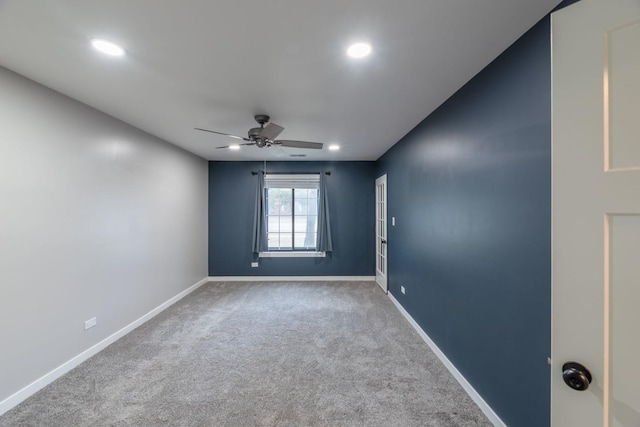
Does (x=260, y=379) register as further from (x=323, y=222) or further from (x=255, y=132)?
(x=323, y=222)

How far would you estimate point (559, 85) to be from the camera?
0.82 metres

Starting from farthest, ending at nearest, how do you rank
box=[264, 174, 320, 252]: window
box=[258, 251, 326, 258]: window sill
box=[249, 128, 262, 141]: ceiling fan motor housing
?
box=[264, 174, 320, 252]: window, box=[258, 251, 326, 258]: window sill, box=[249, 128, 262, 141]: ceiling fan motor housing

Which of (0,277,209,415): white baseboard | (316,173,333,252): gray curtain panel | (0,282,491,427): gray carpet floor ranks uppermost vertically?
(316,173,333,252): gray curtain panel

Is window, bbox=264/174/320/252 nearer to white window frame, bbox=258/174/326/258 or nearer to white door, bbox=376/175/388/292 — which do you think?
white window frame, bbox=258/174/326/258

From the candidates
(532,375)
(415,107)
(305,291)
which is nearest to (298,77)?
(415,107)

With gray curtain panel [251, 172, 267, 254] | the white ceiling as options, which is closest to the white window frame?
gray curtain panel [251, 172, 267, 254]

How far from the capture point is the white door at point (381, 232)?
181 inches

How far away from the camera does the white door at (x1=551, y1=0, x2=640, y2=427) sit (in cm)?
67

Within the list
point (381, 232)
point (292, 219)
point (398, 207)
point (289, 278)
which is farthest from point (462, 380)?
point (292, 219)

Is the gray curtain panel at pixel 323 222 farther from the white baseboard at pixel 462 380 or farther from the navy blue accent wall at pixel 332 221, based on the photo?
the white baseboard at pixel 462 380

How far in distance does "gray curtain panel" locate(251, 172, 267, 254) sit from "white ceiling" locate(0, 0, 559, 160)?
8.20ft

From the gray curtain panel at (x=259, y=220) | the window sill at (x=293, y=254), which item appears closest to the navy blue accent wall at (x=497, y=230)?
the window sill at (x=293, y=254)

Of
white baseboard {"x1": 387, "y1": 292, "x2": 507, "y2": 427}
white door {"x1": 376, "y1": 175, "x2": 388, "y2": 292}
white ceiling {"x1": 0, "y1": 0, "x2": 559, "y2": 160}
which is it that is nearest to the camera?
white ceiling {"x1": 0, "y1": 0, "x2": 559, "y2": 160}

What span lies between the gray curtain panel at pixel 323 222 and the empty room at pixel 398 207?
5.25 feet
